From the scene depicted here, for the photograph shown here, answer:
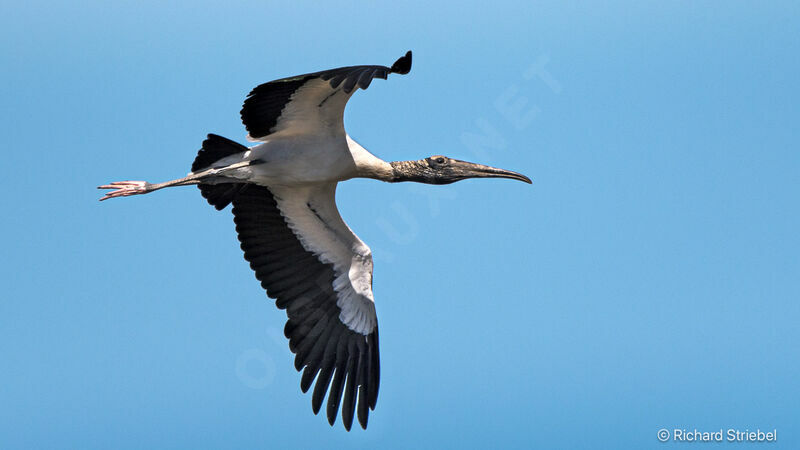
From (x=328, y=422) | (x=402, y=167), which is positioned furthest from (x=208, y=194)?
(x=328, y=422)

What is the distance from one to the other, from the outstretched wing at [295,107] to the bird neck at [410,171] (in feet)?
2.80

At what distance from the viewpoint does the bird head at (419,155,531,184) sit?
1055cm

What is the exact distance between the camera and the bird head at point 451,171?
10547 millimetres

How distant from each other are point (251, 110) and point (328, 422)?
3.26 meters

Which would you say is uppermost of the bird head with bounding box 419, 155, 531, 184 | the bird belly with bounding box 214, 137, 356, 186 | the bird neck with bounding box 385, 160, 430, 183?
the bird head with bounding box 419, 155, 531, 184

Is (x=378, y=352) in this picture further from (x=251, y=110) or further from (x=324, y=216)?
(x=251, y=110)

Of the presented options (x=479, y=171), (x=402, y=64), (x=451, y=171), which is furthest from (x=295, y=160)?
(x=402, y=64)

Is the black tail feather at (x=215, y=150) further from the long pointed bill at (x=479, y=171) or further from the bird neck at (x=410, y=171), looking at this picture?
the long pointed bill at (x=479, y=171)

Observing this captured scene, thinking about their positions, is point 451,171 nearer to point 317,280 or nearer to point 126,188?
point 317,280

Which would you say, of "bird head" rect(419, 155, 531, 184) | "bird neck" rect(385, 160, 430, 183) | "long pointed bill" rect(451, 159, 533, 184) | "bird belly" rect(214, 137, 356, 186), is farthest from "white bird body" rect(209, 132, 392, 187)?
"long pointed bill" rect(451, 159, 533, 184)

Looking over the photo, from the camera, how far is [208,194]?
10.3 metres

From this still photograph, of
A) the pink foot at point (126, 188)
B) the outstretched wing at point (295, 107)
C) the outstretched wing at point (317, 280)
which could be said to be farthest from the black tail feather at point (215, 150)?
the pink foot at point (126, 188)

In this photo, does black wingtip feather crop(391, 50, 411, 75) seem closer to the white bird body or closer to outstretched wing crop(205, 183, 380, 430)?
the white bird body

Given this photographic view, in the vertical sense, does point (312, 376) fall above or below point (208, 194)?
below
